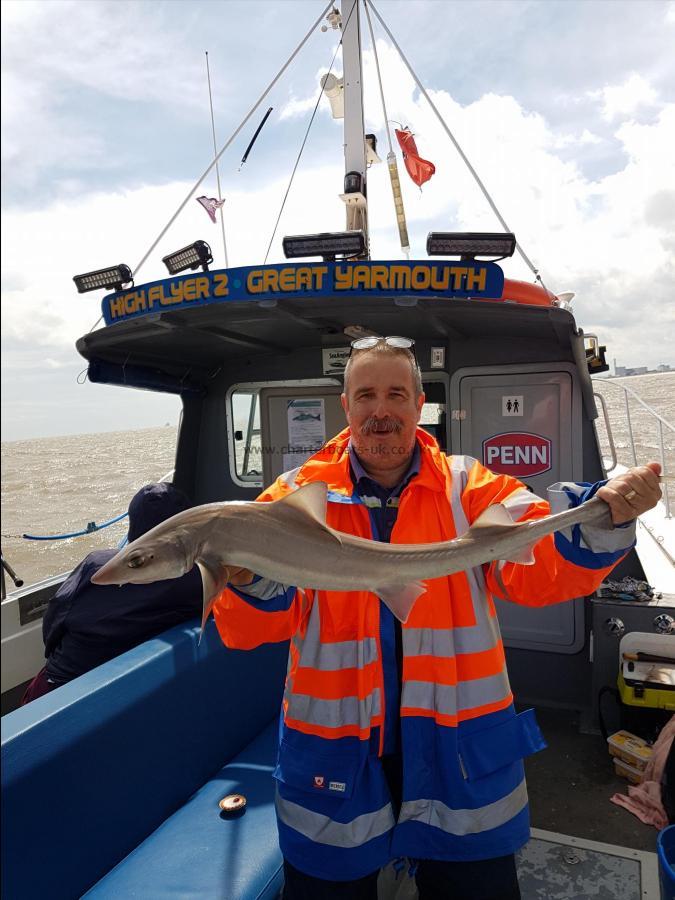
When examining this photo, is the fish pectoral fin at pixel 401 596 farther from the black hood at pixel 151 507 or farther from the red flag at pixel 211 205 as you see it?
the red flag at pixel 211 205

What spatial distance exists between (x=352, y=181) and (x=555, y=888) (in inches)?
218

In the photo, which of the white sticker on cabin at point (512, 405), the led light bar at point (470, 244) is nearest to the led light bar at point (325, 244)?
the led light bar at point (470, 244)

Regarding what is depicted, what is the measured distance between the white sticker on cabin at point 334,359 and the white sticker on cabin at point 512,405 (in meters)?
1.48

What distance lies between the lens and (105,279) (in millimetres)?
4445

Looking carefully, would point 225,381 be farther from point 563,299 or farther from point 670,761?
point 670,761

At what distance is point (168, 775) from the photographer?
3186 millimetres

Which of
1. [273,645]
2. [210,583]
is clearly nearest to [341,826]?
[210,583]

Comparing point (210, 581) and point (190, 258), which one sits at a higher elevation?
point (190, 258)

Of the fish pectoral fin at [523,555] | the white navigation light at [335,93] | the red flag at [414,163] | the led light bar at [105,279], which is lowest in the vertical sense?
the fish pectoral fin at [523,555]

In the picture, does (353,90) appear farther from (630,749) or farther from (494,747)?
(630,749)

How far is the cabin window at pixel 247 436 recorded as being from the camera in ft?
21.0

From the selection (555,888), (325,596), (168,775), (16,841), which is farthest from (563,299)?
(16,841)

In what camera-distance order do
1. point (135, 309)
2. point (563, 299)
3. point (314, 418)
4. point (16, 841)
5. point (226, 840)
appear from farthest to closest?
1. point (314, 418)
2. point (563, 299)
3. point (135, 309)
4. point (226, 840)
5. point (16, 841)

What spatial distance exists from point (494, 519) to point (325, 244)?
262cm
